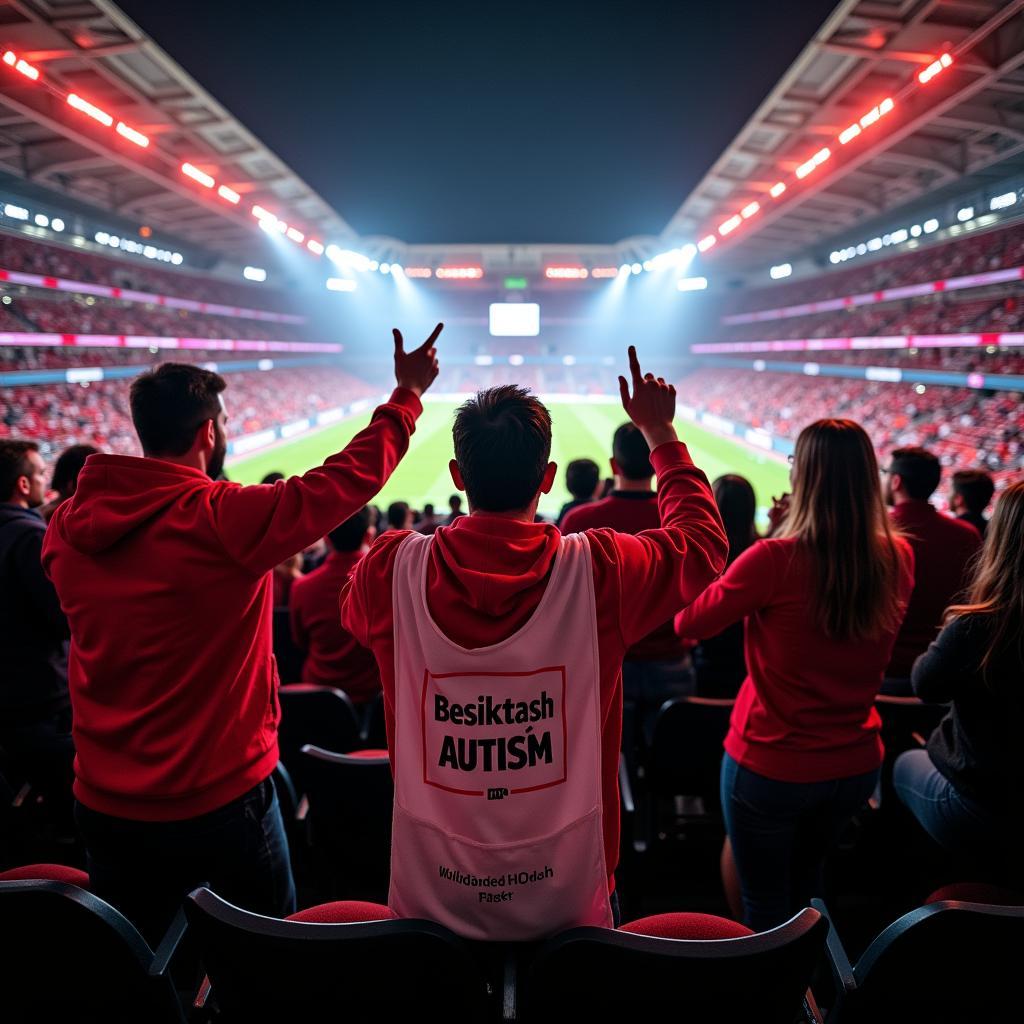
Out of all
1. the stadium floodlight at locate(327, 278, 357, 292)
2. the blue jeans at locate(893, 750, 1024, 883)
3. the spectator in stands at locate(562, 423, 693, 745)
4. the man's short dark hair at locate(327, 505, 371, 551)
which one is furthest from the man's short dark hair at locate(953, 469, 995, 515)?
the stadium floodlight at locate(327, 278, 357, 292)

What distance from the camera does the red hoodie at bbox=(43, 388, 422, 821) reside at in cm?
155

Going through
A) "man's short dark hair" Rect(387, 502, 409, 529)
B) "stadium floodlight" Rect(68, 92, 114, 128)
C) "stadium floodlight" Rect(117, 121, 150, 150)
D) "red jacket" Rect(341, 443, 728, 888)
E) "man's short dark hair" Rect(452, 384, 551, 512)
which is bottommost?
"man's short dark hair" Rect(387, 502, 409, 529)

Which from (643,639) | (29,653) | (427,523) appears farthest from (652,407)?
(427,523)

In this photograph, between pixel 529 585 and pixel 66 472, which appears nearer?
pixel 529 585

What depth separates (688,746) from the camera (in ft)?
8.72

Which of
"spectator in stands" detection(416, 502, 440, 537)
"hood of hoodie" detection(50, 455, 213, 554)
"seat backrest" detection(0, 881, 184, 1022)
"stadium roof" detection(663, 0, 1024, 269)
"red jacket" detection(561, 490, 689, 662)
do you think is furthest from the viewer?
"stadium roof" detection(663, 0, 1024, 269)

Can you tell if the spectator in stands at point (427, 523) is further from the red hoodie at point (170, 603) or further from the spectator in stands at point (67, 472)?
the red hoodie at point (170, 603)

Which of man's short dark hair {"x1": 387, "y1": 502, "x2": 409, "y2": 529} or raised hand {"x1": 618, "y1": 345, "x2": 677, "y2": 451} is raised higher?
raised hand {"x1": 618, "y1": 345, "x2": 677, "y2": 451}

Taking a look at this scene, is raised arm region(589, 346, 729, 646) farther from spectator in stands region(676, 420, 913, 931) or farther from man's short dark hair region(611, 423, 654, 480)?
man's short dark hair region(611, 423, 654, 480)

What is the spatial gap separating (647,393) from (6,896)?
5.94ft

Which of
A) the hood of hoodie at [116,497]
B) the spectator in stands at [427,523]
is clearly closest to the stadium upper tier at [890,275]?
the spectator in stands at [427,523]

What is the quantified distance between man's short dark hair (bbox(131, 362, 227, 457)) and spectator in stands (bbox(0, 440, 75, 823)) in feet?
3.76

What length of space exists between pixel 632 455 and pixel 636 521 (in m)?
0.33

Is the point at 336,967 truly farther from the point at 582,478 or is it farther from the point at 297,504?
the point at 582,478
